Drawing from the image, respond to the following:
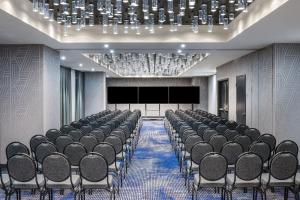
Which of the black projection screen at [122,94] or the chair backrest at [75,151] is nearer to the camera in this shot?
the chair backrest at [75,151]

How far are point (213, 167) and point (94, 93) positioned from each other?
69.2 feet

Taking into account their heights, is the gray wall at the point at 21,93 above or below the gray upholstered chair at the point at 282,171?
above

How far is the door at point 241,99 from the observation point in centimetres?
1617

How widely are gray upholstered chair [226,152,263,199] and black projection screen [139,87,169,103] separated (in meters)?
28.3

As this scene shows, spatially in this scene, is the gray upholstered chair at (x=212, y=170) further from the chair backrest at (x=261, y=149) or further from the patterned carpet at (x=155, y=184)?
the chair backrest at (x=261, y=149)

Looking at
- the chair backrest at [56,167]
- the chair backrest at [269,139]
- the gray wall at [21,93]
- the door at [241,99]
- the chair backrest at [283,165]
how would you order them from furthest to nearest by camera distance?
1. the door at [241,99]
2. the gray wall at [21,93]
3. the chair backrest at [269,139]
4. the chair backrest at [283,165]
5. the chair backrest at [56,167]

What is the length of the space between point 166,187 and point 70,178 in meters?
2.74

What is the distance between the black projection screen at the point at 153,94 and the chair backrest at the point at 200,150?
2694 cm

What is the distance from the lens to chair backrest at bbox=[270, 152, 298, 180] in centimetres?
627

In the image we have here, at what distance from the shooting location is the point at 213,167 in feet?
20.7

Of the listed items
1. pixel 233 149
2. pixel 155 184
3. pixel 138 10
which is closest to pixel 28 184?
pixel 155 184

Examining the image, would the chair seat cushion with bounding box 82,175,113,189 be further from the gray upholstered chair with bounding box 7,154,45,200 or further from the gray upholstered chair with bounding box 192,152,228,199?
the gray upholstered chair with bounding box 192,152,228,199

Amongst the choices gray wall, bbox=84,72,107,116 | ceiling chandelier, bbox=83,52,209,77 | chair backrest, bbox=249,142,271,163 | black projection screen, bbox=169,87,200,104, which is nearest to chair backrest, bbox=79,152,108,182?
chair backrest, bbox=249,142,271,163

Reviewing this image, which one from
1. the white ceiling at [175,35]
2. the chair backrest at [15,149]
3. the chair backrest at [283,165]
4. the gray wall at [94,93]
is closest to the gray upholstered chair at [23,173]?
the chair backrest at [15,149]
